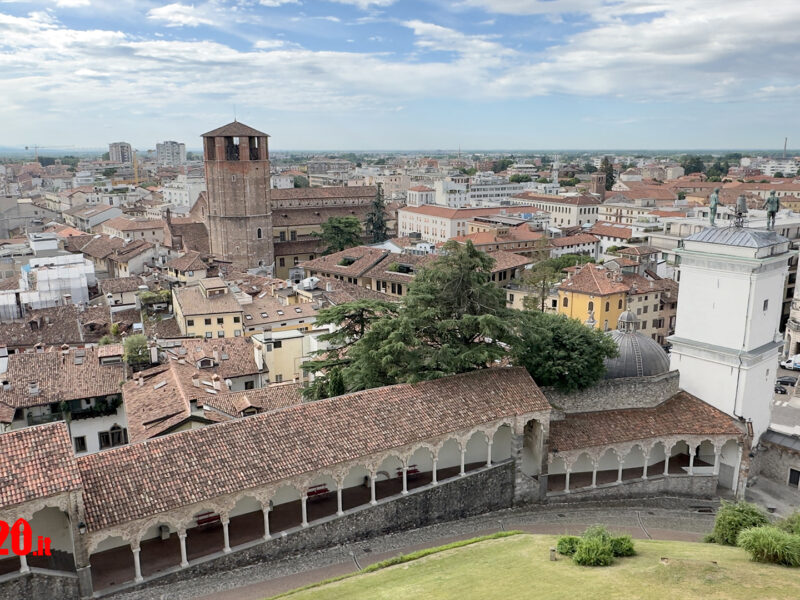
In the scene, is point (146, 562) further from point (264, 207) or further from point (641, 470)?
point (264, 207)

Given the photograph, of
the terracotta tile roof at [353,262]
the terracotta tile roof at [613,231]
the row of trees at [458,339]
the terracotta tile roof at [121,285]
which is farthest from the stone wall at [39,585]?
the terracotta tile roof at [613,231]

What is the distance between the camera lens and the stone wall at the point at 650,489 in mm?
30814

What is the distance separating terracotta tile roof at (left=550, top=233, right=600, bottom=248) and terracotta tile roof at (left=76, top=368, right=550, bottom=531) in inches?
2616

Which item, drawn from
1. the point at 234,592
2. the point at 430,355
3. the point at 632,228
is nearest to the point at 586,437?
the point at 430,355

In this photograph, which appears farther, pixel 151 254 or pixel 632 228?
pixel 632 228

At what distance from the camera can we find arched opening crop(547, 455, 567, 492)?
30973 millimetres

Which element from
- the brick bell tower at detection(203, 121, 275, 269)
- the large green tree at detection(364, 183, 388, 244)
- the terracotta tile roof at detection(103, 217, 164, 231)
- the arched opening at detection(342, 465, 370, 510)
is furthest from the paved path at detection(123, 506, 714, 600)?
the terracotta tile roof at detection(103, 217, 164, 231)

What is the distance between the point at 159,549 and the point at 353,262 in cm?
5911

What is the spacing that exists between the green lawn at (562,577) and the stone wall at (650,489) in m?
7.34

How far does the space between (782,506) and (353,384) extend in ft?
69.7

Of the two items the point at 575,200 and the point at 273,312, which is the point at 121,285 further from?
the point at 575,200

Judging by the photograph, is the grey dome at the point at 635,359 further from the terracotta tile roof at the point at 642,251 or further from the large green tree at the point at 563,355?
the terracotta tile roof at the point at 642,251

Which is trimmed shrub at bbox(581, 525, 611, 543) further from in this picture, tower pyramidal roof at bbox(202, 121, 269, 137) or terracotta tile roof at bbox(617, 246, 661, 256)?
tower pyramidal roof at bbox(202, 121, 269, 137)

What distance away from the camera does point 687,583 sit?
17.1 meters
